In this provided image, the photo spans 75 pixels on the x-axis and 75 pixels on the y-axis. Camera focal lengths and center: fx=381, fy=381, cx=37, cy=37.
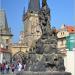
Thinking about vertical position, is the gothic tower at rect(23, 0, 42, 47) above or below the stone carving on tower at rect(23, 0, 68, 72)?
above

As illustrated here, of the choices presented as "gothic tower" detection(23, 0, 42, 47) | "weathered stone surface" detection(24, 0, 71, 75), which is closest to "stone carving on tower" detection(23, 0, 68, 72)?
"weathered stone surface" detection(24, 0, 71, 75)

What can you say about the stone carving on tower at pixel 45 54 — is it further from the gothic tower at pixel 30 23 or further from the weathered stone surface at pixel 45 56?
the gothic tower at pixel 30 23

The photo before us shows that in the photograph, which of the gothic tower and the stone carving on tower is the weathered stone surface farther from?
the gothic tower

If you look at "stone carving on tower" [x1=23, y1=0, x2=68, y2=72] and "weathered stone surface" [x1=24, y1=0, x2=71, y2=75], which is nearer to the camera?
"weathered stone surface" [x1=24, y1=0, x2=71, y2=75]

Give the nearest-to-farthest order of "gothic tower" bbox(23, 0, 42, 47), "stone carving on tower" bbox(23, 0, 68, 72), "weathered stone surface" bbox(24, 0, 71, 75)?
"weathered stone surface" bbox(24, 0, 71, 75), "stone carving on tower" bbox(23, 0, 68, 72), "gothic tower" bbox(23, 0, 42, 47)

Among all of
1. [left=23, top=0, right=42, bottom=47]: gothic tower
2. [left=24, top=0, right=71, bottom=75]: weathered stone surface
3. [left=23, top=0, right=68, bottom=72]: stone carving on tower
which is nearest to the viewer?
[left=24, top=0, right=71, bottom=75]: weathered stone surface

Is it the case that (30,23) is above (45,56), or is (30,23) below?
above

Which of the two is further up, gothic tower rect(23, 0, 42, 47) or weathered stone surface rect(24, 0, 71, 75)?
gothic tower rect(23, 0, 42, 47)

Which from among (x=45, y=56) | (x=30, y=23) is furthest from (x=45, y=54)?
(x=30, y=23)

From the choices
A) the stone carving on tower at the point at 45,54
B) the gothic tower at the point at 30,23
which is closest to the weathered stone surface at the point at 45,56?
the stone carving on tower at the point at 45,54

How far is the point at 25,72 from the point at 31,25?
101 m

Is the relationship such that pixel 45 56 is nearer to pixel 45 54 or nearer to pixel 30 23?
pixel 45 54

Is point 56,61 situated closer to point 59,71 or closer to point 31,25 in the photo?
point 59,71

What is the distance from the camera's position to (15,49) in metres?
108
